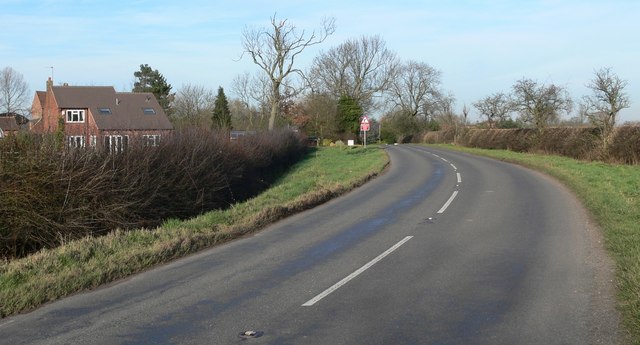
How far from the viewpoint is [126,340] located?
243 inches

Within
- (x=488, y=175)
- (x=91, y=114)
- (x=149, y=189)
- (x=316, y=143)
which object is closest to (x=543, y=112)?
(x=488, y=175)

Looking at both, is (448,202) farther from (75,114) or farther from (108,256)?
(75,114)

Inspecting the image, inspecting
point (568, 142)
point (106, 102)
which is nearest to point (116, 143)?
point (568, 142)

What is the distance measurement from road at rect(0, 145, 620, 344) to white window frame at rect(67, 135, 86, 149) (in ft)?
15.9

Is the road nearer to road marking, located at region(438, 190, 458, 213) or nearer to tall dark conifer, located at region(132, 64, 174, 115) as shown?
road marking, located at region(438, 190, 458, 213)

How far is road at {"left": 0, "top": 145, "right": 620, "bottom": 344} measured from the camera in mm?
6281

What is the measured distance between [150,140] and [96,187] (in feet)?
12.9

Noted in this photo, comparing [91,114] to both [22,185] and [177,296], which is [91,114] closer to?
[22,185]

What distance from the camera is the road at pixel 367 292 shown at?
628cm

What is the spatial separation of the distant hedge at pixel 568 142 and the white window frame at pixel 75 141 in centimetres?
2725

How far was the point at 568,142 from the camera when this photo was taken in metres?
40.0

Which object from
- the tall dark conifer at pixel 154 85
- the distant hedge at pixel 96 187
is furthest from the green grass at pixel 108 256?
the tall dark conifer at pixel 154 85

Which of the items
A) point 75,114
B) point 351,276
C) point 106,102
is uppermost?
point 106,102

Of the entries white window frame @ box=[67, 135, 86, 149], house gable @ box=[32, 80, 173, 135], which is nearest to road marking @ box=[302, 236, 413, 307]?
white window frame @ box=[67, 135, 86, 149]
